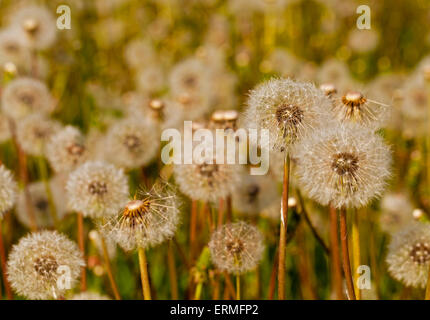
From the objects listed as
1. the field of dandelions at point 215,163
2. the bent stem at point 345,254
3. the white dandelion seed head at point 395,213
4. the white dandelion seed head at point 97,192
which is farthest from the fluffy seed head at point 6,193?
the white dandelion seed head at point 395,213

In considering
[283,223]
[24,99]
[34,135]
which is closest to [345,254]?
[283,223]

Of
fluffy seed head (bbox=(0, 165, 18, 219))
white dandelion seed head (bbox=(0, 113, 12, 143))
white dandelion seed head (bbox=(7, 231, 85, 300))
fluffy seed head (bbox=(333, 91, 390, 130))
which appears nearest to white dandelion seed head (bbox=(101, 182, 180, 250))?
white dandelion seed head (bbox=(7, 231, 85, 300))

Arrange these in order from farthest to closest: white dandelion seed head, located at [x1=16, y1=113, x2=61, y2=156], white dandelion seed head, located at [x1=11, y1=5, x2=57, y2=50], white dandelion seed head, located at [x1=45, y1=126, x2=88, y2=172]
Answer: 1. white dandelion seed head, located at [x1=11, y1=5, x2=57, y2=50]
2. white dandelion seed head, located at [x1=16, y1=113, x2=61, y2=156]
3. white dandelion seed head, located at [x1=45, y1=126, x2=88, y2=172]

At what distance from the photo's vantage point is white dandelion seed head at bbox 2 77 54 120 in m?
2.53

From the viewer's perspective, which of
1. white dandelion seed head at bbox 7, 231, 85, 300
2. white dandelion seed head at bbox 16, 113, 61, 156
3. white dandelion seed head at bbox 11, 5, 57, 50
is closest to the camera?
white dandelion seed head at bbox 7, 231, 85, 300

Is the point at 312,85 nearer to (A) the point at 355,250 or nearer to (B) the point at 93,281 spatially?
(A) the point at 355,250

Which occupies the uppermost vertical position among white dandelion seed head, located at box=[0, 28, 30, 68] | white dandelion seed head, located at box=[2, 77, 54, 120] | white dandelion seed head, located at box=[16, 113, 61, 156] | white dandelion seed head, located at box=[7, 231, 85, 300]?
white dandelion seed head, located at box=[0, 28, 30, 68]

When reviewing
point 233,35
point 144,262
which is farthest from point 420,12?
point 144,262

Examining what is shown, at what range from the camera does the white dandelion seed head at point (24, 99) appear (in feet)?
8.30

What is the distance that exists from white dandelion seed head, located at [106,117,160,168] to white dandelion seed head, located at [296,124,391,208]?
1.07 m

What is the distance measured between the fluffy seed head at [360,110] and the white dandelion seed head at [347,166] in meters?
0.10

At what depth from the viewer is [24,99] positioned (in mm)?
2582

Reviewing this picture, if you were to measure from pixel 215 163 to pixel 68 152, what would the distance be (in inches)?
25.8

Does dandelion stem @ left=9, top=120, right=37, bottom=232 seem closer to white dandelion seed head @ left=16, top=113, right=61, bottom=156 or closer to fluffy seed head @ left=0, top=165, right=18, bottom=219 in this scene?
white dandelion seed head @ left=16, top=113, right=61, bottom=156
